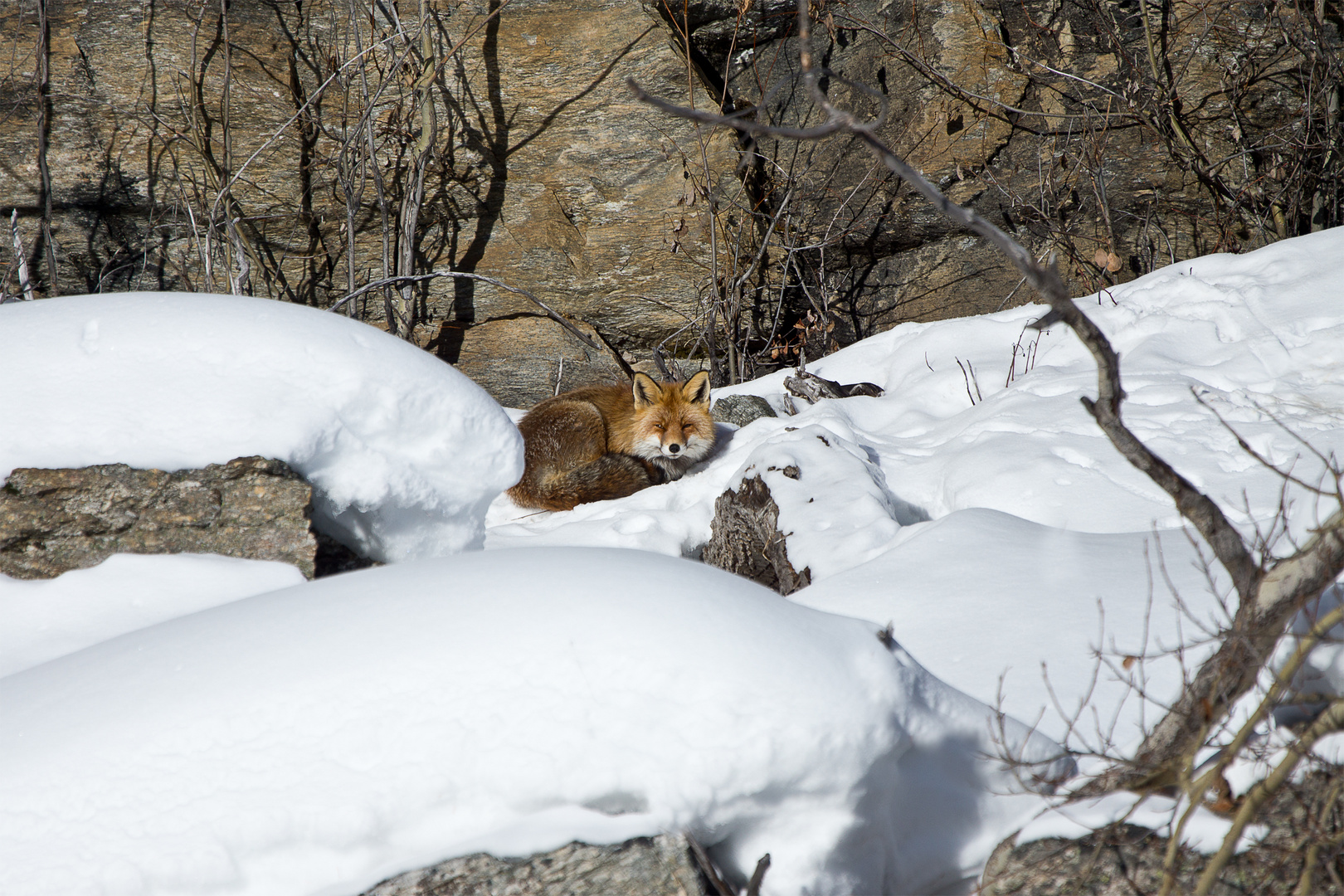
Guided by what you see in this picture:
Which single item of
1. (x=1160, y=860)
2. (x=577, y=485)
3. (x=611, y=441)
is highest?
(x=1160, y=860)

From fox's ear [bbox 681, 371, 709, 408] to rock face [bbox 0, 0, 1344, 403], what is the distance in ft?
4.16

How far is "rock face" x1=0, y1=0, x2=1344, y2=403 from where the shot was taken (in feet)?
21.4

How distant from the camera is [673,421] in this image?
5.77m

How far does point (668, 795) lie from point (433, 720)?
47cm

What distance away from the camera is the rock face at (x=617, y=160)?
6.52 meters

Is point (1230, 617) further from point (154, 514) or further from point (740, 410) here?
point (740, 410)

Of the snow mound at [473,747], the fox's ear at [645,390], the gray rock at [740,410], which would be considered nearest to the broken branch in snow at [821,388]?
the gray rock at [740,410]

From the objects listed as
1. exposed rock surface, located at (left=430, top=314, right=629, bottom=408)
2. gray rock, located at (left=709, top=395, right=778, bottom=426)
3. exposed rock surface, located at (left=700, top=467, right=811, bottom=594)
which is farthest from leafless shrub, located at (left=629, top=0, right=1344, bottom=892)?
exposed rock surface, located at (left=430, top=314, right=629, bottom=408)

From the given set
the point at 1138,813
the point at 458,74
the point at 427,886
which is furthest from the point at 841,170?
the point at 427,886

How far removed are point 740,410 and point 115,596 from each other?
4.33 metres

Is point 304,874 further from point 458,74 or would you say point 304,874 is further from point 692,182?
point 458,74

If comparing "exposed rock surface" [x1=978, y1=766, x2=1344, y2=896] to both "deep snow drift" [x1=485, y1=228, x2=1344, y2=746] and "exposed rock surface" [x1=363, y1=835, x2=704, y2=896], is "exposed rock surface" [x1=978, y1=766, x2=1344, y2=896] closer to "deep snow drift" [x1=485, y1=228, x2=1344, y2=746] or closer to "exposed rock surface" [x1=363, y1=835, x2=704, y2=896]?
"deep snow drift" [x1=485, y1=228, x2=1344, y2=746]

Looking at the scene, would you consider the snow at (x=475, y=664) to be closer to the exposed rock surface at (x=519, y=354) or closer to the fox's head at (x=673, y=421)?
the fox's head at (x=673, y=421)

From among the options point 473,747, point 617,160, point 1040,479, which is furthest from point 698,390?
point 473,747
